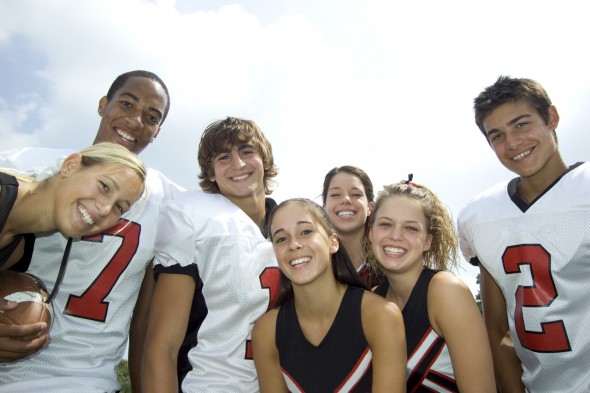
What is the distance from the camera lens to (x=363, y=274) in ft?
14.3

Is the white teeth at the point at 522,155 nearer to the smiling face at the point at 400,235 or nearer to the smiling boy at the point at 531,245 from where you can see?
the smiling boy at the point at 531,245

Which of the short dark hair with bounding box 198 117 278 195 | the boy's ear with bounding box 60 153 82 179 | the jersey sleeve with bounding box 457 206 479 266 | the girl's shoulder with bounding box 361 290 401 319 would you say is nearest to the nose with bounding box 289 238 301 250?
the girl's shoulder with bounding box 361 290 401 319

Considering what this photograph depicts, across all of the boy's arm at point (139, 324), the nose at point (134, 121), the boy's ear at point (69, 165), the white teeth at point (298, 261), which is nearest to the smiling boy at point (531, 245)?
the white teeth at point (298, 261)

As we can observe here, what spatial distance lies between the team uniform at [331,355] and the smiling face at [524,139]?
5.69ft

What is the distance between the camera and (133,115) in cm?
404

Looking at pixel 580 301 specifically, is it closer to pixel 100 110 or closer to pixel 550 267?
pixel 550 267

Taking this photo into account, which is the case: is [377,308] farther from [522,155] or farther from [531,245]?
[522,155]

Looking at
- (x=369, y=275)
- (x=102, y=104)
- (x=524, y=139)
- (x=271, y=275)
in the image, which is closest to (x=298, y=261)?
(x=271, y=275)

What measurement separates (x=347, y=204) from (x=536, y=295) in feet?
5.75

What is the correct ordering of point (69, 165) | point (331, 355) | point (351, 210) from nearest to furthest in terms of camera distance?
point (69, 165) < point (331, 355) < point (351, 210)

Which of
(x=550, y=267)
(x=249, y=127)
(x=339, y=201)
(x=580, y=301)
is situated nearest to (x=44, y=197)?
(x=249, y=127)

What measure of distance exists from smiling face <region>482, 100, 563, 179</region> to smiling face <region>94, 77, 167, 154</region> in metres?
2.88

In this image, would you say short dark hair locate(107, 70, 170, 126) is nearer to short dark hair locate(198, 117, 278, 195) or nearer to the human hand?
short dark hair locate(198, 117, 278, 195)

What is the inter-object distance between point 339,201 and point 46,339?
2697 mm
